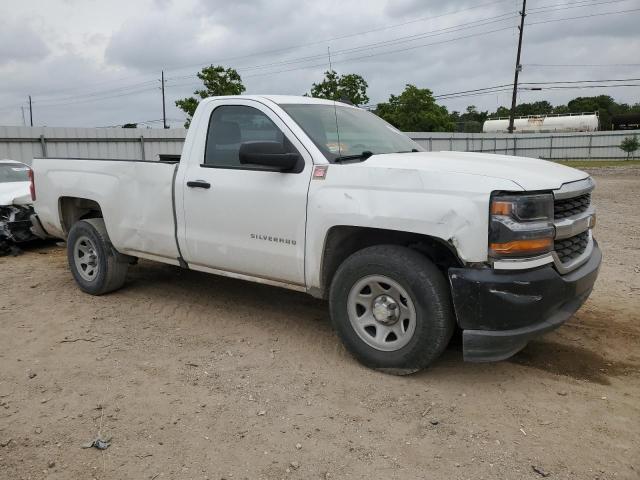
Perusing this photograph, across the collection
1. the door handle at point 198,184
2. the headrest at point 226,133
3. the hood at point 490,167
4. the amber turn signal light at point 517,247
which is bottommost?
the amber turn signal light at point 517,247

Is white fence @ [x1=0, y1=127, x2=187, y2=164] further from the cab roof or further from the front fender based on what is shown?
the front fender

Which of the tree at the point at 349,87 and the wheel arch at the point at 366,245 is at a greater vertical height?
the tree at the point at 349,87

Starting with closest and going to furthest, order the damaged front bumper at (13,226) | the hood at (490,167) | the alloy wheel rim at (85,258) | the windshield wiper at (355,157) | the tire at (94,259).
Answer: the hood at (490,167)
the windshield wiper at (355,157)
the tire at (94,259)
the alloy wheel rim at (85,258)
the damaged front bumper at (13,226)

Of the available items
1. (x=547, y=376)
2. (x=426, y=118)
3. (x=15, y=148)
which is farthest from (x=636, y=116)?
(x=547, y=376)

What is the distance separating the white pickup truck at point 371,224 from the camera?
339 centimetres

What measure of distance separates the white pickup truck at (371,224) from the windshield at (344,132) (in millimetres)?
17

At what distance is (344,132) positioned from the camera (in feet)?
14.8

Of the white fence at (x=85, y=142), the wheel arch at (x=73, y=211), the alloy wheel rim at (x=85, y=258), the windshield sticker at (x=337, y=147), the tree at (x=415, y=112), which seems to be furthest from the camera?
the tree at (x=415, y=112)

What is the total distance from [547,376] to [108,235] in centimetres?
428

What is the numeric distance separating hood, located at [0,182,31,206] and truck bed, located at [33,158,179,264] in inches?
104

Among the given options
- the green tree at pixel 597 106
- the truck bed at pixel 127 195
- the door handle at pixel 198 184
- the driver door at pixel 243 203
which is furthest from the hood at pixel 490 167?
the green tree at pixel 597 106

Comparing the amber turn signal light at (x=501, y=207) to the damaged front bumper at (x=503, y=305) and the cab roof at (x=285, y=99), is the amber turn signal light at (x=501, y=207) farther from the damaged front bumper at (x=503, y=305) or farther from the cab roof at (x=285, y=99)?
the cab roof at (x=285, y=99)

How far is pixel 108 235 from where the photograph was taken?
5.75 meters

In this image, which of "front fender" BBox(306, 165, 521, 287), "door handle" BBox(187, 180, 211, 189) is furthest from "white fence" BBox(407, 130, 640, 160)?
"front fender" BBox(306, 165, 521, 287)
